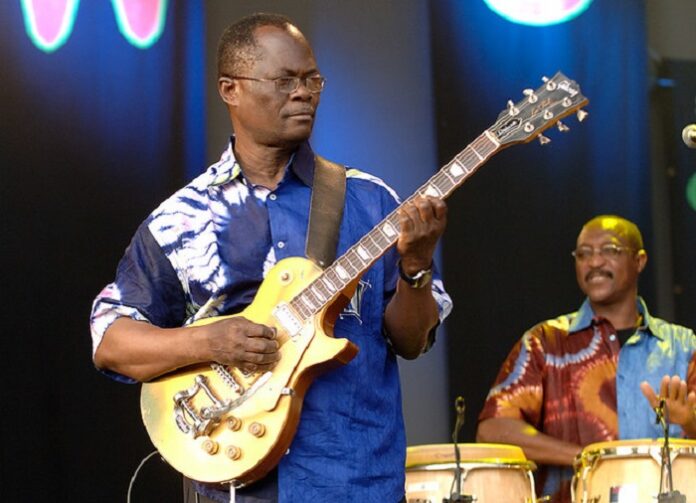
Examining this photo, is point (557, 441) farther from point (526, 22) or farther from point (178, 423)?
point (178, 423)

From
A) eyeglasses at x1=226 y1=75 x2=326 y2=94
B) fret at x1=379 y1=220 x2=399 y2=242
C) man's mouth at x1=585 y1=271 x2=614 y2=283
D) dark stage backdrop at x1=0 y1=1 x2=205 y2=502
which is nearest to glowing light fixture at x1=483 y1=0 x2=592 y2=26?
man's mouth at x1=585 y1=271 x2=614 y2=283

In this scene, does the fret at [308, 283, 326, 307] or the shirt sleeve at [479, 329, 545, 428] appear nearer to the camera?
the fret at [308, 283, 326, 307]

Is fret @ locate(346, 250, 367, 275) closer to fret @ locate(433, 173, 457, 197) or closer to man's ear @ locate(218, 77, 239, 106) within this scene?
fret @ locate(433, 173, 457, 197)

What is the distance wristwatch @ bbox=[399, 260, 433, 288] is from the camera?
3045 mm

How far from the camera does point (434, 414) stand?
607cm

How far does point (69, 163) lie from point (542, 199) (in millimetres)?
2185

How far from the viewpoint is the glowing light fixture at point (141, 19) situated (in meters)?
5.38

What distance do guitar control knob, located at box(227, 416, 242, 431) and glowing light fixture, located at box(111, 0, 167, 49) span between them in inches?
103

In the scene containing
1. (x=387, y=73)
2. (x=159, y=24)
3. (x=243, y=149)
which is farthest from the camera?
(x=387, y=73)

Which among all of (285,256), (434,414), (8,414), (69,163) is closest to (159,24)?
(69,163)

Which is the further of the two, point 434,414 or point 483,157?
point 434,414

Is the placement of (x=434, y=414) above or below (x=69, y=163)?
below

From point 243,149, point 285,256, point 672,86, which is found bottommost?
point 285,256

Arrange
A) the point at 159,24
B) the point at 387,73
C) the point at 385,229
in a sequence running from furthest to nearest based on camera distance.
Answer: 1. the point at 387,73
2. the point at 159,24
3. the point at 385,229
